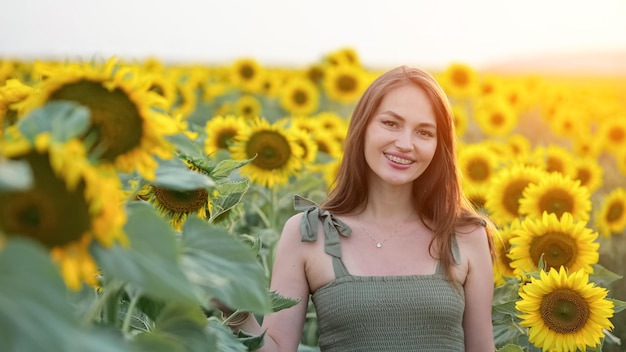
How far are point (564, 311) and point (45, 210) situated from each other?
2.03 m

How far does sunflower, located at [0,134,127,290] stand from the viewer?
1.11 metres

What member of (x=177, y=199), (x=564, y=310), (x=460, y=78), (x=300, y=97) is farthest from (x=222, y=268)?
(x=460, y=78)

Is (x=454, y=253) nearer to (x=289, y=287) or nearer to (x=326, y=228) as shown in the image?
(x=326, y=228)

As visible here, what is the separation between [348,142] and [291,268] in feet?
1.49

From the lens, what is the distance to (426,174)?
2949 millimetres

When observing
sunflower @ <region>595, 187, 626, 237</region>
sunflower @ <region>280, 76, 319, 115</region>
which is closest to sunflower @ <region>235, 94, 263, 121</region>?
sunflower @ <region>280, 76, 319, 115</region>

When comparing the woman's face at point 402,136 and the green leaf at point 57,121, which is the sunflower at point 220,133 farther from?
the green leaf at point 57,121

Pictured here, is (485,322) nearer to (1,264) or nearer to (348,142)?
(348,142)

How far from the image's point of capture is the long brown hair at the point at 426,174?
9.30 ft

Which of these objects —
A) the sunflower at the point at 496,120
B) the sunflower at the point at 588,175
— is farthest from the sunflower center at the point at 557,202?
the sunflower at the point at 496,120

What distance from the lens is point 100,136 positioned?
4.45 feet

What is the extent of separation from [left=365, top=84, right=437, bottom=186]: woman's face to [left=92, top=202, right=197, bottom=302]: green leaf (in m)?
1.57

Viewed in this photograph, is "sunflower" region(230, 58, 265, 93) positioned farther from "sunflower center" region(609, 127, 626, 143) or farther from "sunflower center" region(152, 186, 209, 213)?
"sunflower center" region(152, 186, 209, 213)

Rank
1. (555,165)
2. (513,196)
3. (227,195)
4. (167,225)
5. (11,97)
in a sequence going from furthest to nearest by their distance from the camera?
(555,165), (513,196), (227,195), (11,97), (167,225)
